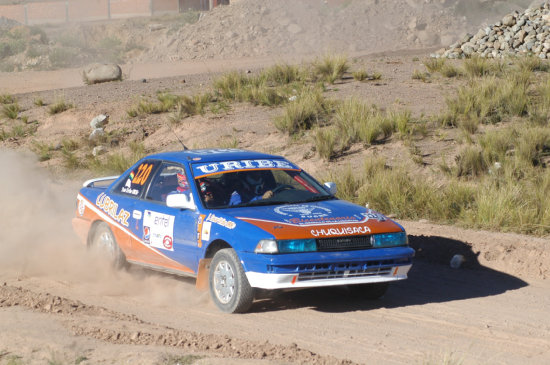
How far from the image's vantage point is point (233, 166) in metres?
8.70

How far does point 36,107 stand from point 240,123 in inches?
341

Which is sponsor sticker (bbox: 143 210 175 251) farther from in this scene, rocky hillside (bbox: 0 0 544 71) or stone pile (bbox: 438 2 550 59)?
rocky hillside (bbox: 0 0 544 71)

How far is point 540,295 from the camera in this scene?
8.60m

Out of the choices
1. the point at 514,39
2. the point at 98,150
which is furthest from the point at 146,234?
the point at 514,39

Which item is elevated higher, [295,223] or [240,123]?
[295,223]

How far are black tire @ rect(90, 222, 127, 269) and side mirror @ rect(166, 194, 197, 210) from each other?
1.39 meters

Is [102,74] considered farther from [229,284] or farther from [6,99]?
[229,284]

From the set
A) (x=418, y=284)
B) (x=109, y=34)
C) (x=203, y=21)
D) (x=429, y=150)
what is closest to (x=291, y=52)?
(x=203, y=21)

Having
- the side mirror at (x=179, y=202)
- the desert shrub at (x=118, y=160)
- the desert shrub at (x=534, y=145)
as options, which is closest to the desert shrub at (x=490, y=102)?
the desert shrub at (x=534, y=145)

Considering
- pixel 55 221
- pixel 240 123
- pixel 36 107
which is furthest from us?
pixel 36 107

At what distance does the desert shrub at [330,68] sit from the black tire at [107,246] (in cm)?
1413

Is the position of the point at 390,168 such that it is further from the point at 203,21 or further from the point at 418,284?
the point at 203,21

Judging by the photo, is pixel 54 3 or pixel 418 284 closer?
pixel 418 284

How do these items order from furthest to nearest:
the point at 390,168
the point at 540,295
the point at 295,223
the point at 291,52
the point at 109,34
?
the point at 109,34 < the point at 291,52 < the point at 390,168 < the point at 540,295 < the point at 295,223
